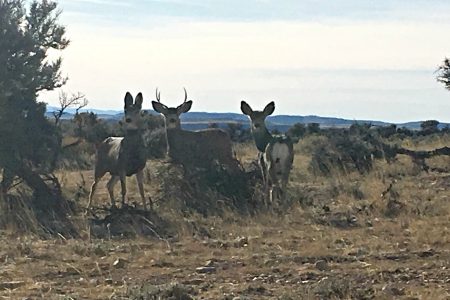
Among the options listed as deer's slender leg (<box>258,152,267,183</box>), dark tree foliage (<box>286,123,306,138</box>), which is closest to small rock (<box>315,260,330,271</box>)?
deer's slender leg (<box>258,152,267,183</box>)

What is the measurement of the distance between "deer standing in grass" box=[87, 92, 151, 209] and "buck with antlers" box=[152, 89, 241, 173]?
1.63 m

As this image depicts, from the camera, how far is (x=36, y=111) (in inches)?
681

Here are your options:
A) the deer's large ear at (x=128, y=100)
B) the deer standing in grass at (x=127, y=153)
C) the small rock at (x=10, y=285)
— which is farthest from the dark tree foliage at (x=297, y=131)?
the small rock at (x=10, y=285)

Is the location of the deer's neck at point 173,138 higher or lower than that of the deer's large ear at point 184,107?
lower

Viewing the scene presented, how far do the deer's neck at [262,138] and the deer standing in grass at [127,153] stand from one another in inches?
93.4

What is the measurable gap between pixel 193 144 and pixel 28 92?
333cm

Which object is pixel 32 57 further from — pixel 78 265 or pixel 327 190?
pixel 78 265

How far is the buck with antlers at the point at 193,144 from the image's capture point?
1733 cm

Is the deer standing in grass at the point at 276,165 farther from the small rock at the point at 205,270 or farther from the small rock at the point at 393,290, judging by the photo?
the small rock at the point at 393,290

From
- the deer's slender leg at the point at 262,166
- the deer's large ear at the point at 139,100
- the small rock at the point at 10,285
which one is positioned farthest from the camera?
the deer's slender leg at the point at 262,166

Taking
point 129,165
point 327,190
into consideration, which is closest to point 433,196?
point 327,190

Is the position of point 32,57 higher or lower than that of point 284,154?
higher

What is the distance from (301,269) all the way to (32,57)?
9354mm

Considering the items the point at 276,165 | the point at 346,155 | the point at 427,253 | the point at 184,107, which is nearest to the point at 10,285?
the point at 427,253
